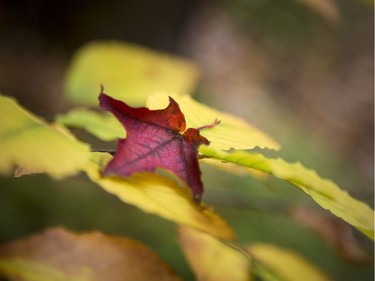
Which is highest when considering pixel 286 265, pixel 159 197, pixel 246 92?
pixel 246 92

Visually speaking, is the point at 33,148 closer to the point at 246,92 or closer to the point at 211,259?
the point at 211,259

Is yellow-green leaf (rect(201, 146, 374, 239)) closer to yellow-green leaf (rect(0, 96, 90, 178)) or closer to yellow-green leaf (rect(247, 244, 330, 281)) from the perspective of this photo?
yellow-green leaf (rect(0, 96, 90, 178))

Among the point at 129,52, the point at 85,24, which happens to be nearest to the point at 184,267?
the point at 129,52

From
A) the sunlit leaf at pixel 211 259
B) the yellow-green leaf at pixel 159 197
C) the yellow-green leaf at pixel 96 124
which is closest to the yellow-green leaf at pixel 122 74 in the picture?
the yellow-green leaf at pixel 96 124

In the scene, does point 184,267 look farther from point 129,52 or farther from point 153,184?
point 153,184

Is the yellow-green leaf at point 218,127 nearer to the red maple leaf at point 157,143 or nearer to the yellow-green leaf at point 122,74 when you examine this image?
the red maple leaf at point 157,143

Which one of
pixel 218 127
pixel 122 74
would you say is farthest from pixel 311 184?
pixel 122 74
